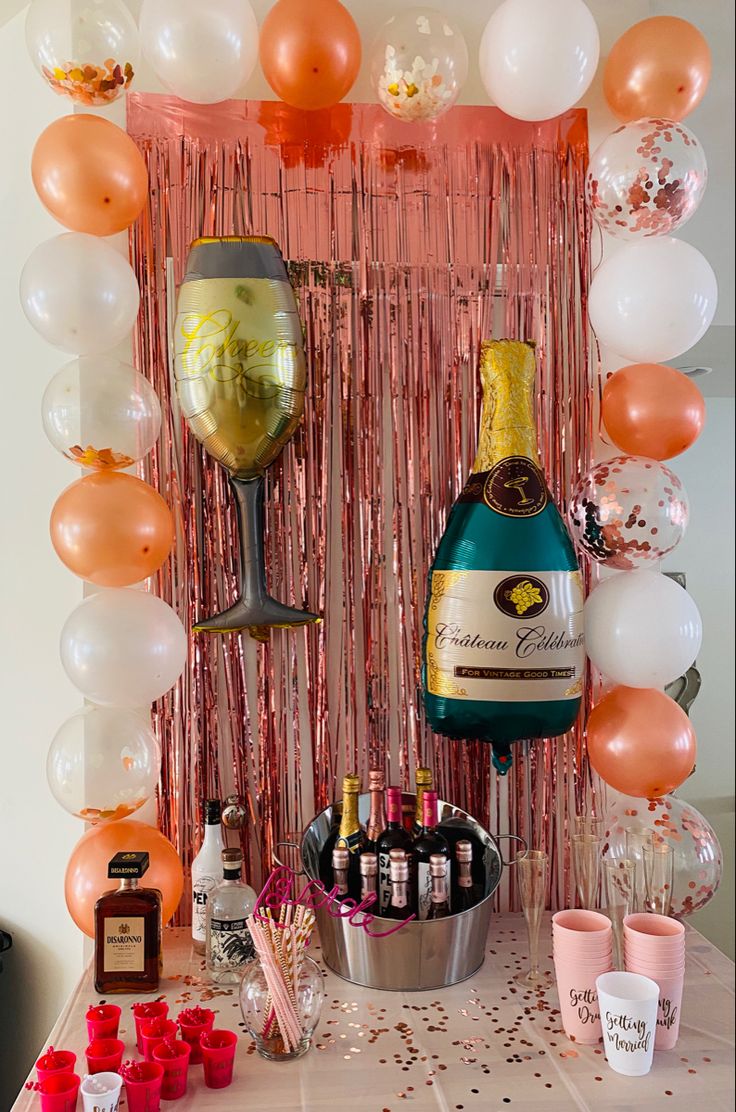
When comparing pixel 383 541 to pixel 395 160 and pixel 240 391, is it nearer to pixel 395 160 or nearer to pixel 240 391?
pixel 240 391

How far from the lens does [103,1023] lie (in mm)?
1319

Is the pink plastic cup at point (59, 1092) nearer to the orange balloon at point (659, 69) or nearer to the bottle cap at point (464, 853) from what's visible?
the bottle cap at point (464, 853)

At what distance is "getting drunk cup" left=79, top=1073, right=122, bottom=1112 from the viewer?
1156 millimetres

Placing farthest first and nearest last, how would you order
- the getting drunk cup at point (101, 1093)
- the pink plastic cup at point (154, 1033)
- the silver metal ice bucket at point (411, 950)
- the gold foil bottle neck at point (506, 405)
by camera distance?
the gold foil bottle neck at point (506, 405) < the silver metal ice bucket at point (411, 950) < the pink plastic cup at point (154, 1033) < the getting drunk cup at point (101, 1093)

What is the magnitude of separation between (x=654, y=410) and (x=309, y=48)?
0.89 metres

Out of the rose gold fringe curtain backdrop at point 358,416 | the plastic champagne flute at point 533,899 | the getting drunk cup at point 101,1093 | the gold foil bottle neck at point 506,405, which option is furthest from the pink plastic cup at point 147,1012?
the gold foil bottle neck at point 506,405

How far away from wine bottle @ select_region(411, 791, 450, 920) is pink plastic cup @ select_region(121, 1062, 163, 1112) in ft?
1.60

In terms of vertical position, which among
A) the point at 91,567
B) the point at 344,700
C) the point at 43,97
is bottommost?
the point at 344,700

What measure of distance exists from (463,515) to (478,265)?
54 cm

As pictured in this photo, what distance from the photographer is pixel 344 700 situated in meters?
1.84

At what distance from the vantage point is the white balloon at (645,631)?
5.32 ft

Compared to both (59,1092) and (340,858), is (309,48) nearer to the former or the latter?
(340,858)

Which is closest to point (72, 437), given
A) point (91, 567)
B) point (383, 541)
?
point (91, 567)

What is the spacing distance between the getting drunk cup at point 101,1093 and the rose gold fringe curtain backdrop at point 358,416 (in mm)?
621
